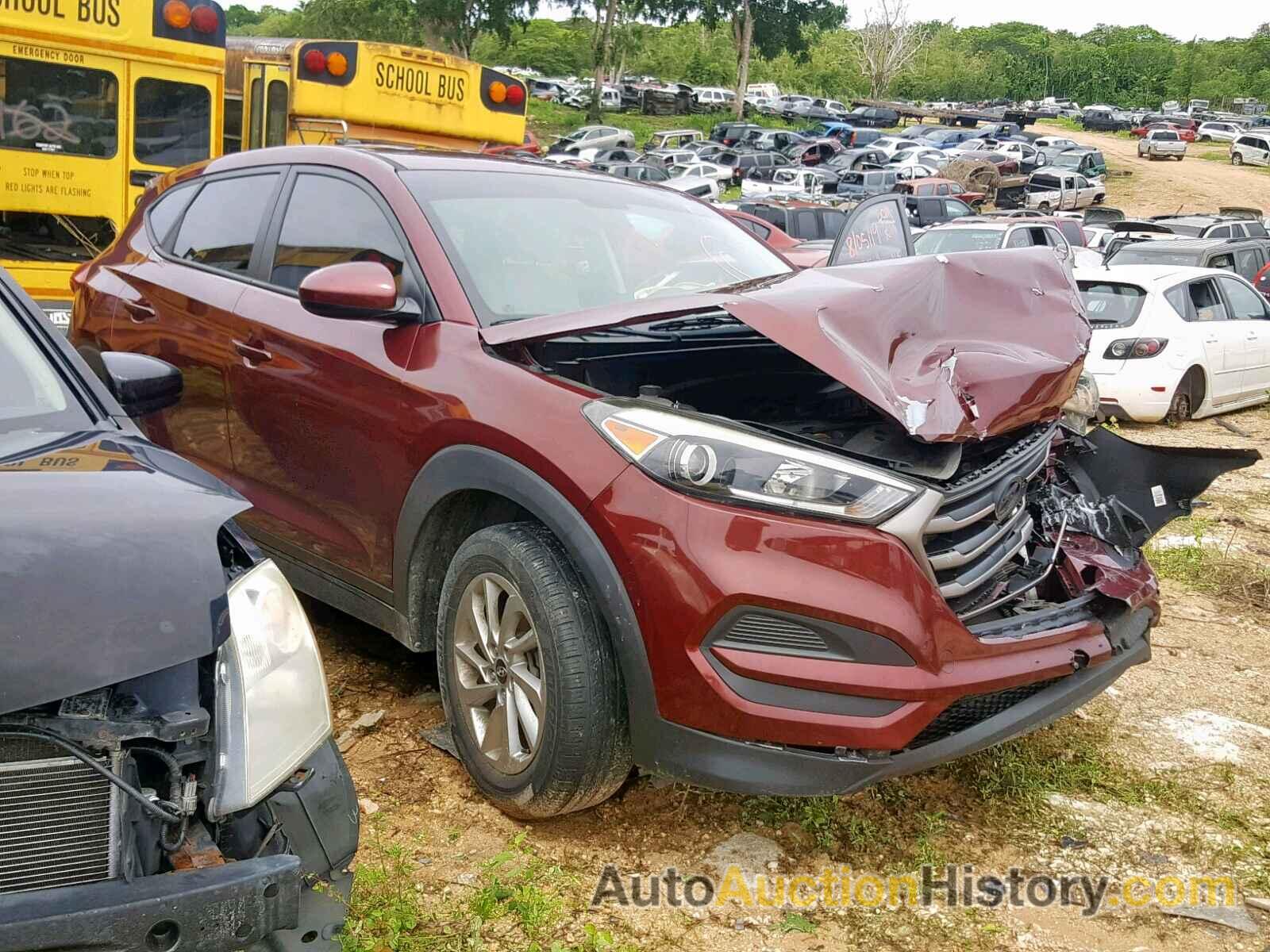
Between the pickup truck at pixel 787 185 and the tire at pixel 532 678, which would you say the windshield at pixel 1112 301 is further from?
the pickup truck at pixel 787 185

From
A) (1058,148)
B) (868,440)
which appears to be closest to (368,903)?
(868,440)

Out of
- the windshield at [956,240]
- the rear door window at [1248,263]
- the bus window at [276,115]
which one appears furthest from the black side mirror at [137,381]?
the rear door window at [1248,263]

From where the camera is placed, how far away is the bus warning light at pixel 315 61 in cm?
898

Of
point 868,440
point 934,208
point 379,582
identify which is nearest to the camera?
point 868,440

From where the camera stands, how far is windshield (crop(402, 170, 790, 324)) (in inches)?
136

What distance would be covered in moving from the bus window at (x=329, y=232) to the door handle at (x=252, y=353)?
0.24 meters

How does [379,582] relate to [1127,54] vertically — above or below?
below

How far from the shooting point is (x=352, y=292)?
10.3 feet

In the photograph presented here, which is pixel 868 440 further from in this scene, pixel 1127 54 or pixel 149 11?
pixel 1127 54

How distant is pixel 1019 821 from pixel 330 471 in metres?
2.29

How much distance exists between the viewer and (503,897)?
2.74 meters

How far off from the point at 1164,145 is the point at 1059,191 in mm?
20925

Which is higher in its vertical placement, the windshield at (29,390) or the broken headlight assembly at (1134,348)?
the windshield at (29,390)

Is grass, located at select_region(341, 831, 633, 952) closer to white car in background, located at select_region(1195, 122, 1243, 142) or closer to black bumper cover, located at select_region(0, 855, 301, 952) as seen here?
black bumper cover, located at select_region(0, 855, 301, 952)
